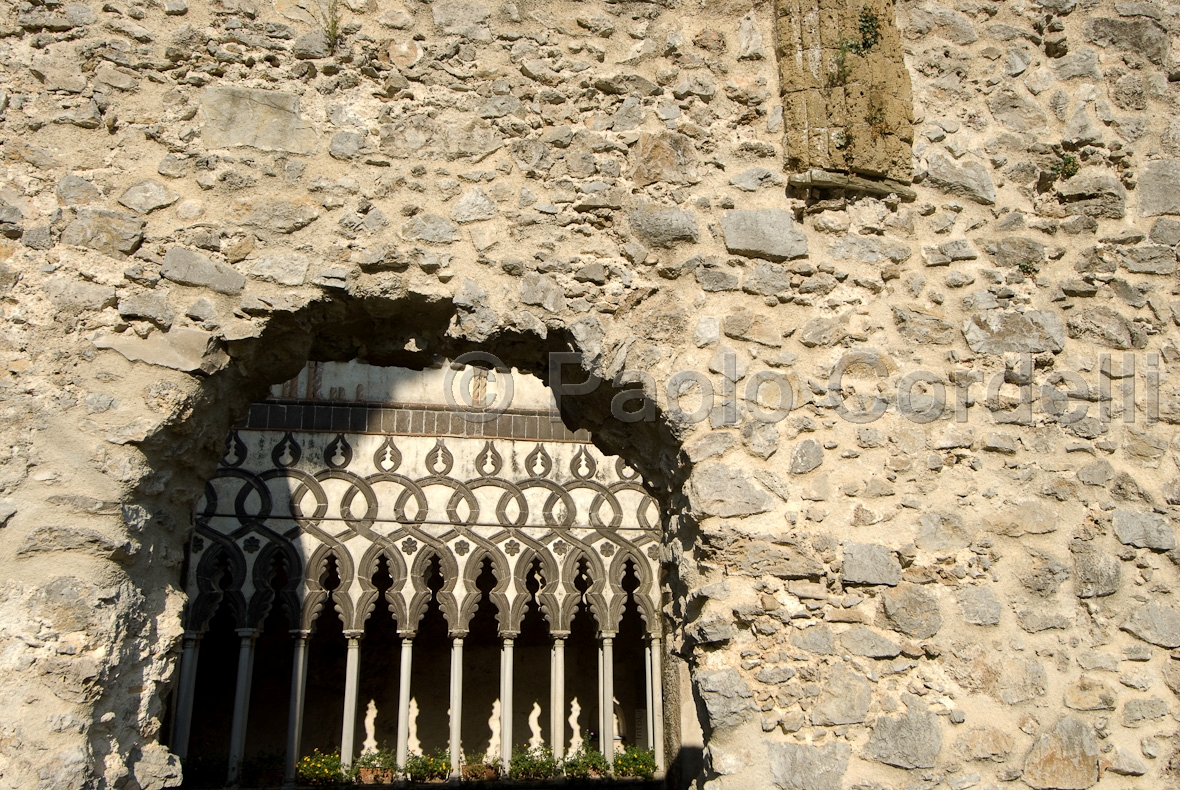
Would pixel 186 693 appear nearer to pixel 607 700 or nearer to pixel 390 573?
pixel 390 573

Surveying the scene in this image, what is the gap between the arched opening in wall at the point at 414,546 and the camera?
9688 mm

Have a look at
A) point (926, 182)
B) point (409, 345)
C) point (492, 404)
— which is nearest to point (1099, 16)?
point (926, 182)

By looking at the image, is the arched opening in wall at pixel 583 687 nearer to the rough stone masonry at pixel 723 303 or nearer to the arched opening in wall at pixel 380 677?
the arched opening in wall at pixel 380 677

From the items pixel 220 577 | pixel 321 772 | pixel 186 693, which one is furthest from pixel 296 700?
pixel 220 577

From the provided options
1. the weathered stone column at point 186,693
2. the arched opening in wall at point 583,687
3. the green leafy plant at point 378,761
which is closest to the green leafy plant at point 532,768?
the green leafy plant at point 378,761

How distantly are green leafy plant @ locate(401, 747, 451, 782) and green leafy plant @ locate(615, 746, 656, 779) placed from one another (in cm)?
171

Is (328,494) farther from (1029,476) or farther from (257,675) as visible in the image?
(1029,476)

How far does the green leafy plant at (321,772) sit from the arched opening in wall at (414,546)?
0.21 meters

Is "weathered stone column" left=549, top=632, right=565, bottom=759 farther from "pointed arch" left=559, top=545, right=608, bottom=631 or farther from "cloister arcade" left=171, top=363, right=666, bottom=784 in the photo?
"pointed arch" left=559, top=545, right=608, bottom=631

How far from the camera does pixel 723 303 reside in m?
3.61

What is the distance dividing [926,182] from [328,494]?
7.43 m

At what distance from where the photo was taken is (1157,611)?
3.48 metres

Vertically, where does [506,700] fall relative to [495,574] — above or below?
below

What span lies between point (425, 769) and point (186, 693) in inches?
92.1
